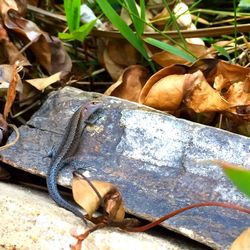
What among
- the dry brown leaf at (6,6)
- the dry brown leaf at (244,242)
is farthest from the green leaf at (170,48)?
the dry brown leaf at (244,242)

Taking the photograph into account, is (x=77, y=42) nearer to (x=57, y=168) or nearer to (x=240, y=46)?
(x=240, y=46)

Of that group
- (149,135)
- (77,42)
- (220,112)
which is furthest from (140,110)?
(77,42)

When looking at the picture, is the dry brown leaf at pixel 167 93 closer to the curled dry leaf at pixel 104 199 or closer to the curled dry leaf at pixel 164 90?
the curled dry leaf at pixel 164 90

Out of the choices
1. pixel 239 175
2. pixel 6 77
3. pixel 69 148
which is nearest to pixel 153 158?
pixel 69 148

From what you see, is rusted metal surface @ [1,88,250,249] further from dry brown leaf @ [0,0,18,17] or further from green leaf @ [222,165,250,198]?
green leaf @ [222,165,250,198]

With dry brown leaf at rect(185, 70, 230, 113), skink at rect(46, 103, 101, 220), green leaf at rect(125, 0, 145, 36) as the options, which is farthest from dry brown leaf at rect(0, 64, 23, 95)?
dry brown leaf at rect(185, 70, 230, 113)
